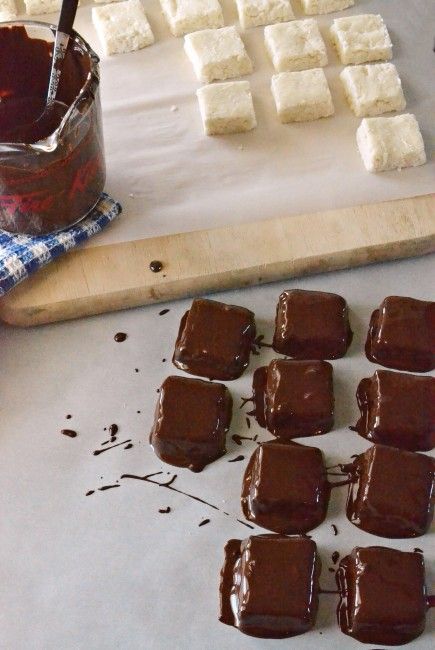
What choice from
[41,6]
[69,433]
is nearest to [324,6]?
[41,6]

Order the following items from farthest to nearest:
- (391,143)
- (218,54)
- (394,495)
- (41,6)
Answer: (41,6) → (218,54) → (391,143) → (394,495)

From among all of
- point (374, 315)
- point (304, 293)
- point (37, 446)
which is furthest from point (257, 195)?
point (37, 446)

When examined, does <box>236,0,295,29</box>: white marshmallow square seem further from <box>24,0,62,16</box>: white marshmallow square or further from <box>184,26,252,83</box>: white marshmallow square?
<box>24,0,62,16</box>: white marshmallow square

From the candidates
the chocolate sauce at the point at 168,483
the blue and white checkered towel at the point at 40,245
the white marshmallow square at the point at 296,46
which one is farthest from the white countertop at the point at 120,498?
the white marshmallow square at the point at 296,46

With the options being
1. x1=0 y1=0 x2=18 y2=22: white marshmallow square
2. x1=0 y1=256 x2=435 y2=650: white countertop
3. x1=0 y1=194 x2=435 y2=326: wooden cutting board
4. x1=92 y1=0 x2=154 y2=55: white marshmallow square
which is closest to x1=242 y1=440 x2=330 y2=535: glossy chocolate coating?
x1=0 y1=256 x2=435 y2=650: white countertop

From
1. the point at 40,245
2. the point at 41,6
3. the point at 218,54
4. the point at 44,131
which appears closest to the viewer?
the point at 44,131

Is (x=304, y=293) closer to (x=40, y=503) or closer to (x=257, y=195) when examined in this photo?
(x=257, y=195)

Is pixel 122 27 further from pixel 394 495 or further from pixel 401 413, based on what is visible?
pixel 394 495
